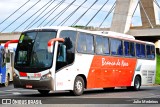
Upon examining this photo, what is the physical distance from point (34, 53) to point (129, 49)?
7.07m

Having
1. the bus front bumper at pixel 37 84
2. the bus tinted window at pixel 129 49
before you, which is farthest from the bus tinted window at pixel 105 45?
the bus front bumper at pixel 37 84

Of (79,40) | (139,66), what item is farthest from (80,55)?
(139,66)

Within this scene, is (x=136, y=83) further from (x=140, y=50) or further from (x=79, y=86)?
(x=79, y=86)

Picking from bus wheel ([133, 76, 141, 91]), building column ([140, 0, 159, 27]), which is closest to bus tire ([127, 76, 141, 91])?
bus wheel ([133, 76, 141, 91])

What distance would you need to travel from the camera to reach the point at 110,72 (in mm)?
21125

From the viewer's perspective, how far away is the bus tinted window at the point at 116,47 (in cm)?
2115

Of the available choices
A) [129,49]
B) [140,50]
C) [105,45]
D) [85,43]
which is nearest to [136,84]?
[140,50]

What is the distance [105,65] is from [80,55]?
259cm

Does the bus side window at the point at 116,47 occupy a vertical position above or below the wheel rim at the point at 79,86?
above

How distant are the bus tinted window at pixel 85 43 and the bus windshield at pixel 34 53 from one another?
4.71ft

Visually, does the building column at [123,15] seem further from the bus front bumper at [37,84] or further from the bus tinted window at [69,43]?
the bus front bumper at [37,84]

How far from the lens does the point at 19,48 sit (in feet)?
58.5

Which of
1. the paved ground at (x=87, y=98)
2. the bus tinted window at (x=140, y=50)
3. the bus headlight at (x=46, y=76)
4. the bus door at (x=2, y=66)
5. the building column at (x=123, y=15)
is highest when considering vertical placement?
the building column at (x=123, y=15)

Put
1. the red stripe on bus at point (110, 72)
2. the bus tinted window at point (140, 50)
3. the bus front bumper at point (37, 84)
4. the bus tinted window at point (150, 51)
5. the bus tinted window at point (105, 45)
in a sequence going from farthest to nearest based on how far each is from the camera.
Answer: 1. the bus tinted window at point (150, 51)
2. the bus tinted window at point (140, 50)
3. the bus tinted window at point (105, 45)
4. the red stripe on bus at point (110, 72)
5. the bus front bumper at point (37, 84)
